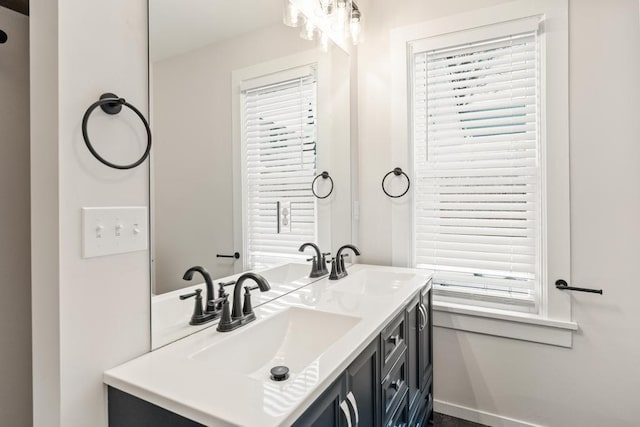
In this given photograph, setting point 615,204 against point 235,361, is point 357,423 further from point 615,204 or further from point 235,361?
point 615,204

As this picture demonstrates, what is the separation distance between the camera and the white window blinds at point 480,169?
182 centimetres

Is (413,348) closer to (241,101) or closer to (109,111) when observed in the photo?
(241,101)

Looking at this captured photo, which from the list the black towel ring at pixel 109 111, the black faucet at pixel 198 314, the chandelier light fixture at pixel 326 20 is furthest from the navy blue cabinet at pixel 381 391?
the chandelier light fixture at pixel 326 20

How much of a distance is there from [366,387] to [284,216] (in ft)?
3.05

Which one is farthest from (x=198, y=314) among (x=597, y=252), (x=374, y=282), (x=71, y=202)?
(x=597, y=252)

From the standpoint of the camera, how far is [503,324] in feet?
6.11

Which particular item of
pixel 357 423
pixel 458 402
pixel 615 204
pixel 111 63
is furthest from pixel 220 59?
pixel 458 402

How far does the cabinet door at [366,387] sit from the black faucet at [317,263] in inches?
29.3

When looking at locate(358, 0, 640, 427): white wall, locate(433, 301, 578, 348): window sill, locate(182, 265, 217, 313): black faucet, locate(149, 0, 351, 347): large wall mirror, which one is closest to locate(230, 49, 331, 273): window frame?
locate(149, 0, 351, 347): large wall mirror

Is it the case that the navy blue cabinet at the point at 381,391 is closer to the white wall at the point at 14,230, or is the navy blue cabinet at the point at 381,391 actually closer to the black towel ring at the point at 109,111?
the white wall at the point at 14,230

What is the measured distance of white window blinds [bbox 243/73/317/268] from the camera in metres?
1.51

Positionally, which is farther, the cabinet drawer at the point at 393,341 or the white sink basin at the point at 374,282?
the white sink basin at the point at 374,282

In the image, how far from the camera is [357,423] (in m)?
0.97

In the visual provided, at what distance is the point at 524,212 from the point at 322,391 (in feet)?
5.15
